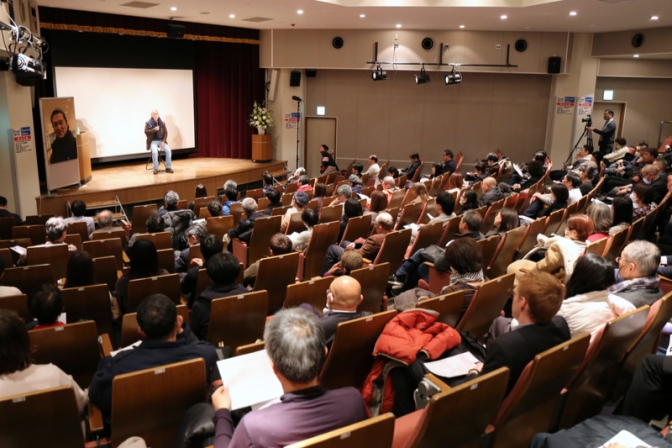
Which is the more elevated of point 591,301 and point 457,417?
point 591,301

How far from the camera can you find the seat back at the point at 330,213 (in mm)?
6675

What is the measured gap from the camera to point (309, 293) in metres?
3.99

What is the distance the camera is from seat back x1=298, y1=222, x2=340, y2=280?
566cm

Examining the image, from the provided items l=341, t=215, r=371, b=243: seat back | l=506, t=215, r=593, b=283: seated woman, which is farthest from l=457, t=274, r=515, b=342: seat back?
l=341, t=215, r=371, b=243: seat back

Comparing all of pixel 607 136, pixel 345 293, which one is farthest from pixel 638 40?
pixel 345 293

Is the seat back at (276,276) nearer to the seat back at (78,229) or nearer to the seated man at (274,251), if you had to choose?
the seated man at (274,251)

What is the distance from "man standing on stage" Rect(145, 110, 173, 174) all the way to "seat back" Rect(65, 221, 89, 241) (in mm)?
5661

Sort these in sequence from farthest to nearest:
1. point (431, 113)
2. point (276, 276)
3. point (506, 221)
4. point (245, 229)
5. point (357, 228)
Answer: point (431, 113) < point (245, 229) < point (357, 228) < point (506, 221) < point (276, 276)

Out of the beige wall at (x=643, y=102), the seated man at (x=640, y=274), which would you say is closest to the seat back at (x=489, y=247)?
the seated man at (x=640, y=274)

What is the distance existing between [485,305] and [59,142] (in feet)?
29.0

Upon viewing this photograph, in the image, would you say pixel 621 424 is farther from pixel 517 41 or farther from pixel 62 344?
pixel 517 41

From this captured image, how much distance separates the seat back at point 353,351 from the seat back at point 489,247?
7.04ft

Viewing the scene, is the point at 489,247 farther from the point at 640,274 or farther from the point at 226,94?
the point at 226,94

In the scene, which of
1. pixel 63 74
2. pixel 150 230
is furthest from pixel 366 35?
pixel 150 230
